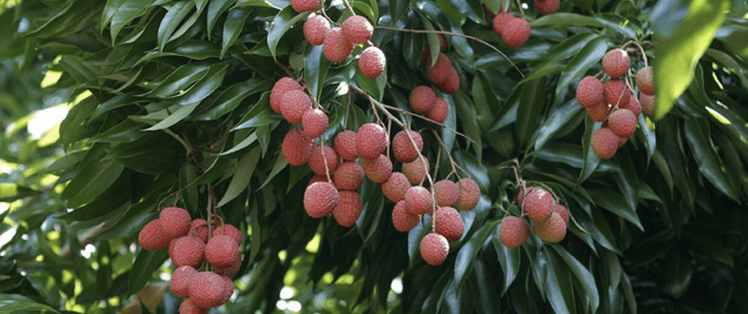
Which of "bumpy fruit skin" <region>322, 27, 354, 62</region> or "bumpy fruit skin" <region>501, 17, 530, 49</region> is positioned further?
"bumpy fruit skin" <region>501, 17, 530, 49</region>

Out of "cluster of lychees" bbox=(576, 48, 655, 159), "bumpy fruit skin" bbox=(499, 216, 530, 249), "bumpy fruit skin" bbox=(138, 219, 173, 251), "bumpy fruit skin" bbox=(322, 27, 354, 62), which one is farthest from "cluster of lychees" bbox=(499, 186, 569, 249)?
"bumpy fruit skin" bbox=(138, 219, 173, 251)

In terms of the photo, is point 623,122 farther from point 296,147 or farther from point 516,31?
point 296,147

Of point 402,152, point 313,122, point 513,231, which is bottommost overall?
point 513,231

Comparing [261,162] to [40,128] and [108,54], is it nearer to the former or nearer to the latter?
[108,54]

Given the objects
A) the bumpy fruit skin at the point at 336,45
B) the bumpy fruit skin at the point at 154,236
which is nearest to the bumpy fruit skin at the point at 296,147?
the bumpy fruit skin at the point at 336,45

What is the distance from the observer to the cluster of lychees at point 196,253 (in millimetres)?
918

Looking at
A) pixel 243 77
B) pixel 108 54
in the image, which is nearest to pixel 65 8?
pixel 108 54

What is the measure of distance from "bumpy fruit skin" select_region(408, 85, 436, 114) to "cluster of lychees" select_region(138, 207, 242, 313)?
319mm

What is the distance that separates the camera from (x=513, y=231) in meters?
1.04

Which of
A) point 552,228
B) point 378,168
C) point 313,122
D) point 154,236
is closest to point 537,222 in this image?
point 552,228

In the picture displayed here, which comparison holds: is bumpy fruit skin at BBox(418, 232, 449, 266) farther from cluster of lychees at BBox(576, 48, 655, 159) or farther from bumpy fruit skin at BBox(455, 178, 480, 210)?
cluster of lychees at BBox(576, 48, 655, 159)

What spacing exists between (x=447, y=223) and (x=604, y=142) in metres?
0.26

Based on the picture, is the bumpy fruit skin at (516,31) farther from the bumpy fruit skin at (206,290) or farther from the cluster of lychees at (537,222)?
the bumpy fruit skin at (206,290)

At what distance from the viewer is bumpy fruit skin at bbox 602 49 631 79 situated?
1019 millimetres
